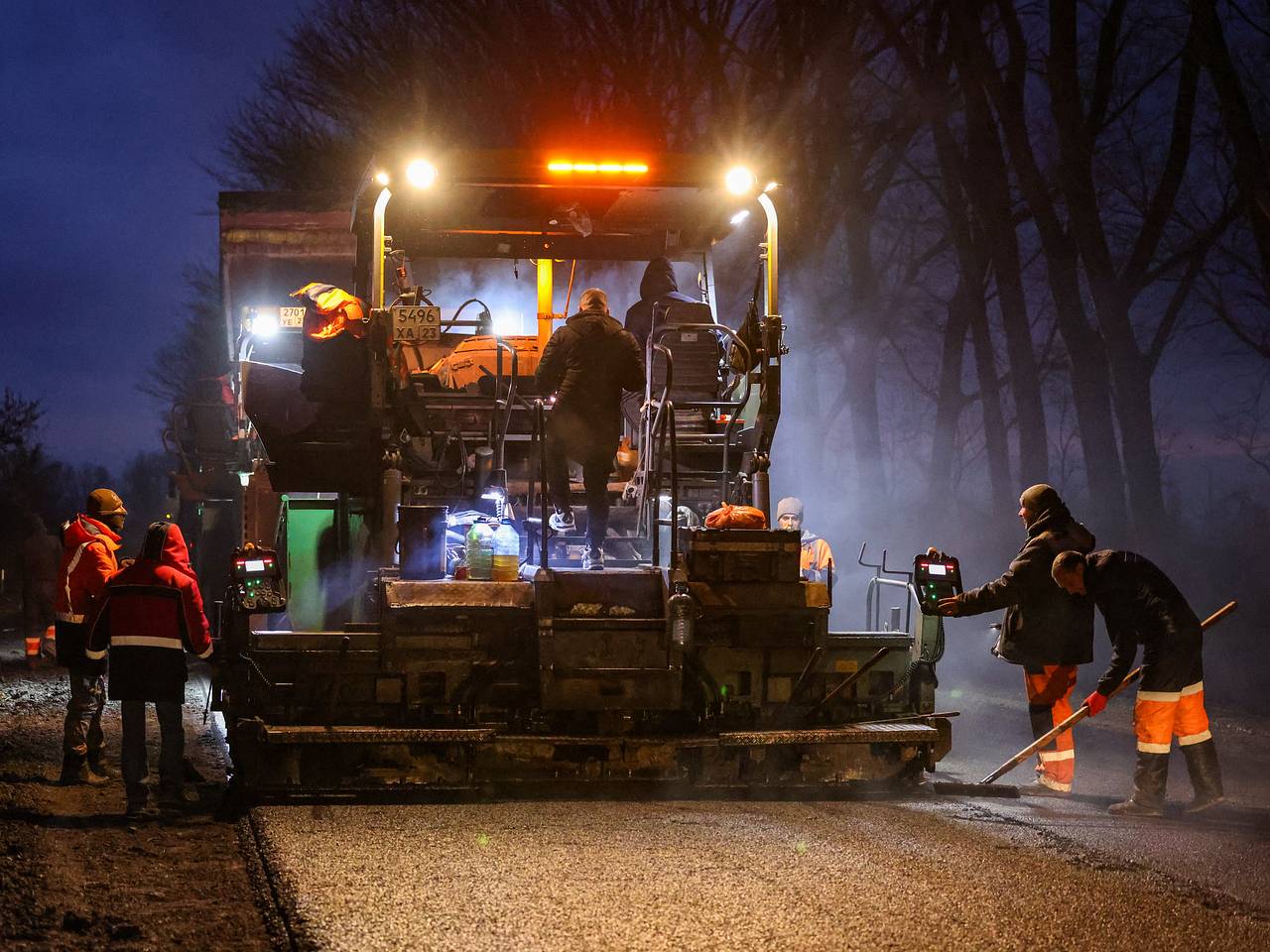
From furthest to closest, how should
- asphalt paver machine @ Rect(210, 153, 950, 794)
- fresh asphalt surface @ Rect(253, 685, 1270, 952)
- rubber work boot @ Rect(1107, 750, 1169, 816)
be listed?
rubber work boot @ Rect(1107, 750, 1169, 816), asphalt paver machine @ Rect(210, 153, 950, 794), fresh asphalt surface @ Rect(253, 685, 1270, 952)

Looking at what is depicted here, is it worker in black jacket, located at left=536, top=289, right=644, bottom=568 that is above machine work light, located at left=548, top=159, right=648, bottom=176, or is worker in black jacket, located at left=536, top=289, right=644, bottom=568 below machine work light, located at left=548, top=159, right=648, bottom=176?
below

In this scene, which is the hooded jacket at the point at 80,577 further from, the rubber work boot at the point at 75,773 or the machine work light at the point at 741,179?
the machine work light at the point at 741,179

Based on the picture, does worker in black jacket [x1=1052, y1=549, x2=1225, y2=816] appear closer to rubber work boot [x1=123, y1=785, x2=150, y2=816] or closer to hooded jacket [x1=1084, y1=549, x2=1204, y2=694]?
hooded jacket [x1=1084, y1=549, x2=1204, y2=694]

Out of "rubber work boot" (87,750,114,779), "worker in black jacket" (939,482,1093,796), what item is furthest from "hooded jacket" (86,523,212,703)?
"worker in black jacket" (939,482,1093,796)

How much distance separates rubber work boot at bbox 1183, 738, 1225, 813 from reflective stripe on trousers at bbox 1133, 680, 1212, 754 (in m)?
0.05

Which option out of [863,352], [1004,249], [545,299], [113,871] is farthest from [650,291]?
[863,352]

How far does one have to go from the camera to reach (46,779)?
8734 mm

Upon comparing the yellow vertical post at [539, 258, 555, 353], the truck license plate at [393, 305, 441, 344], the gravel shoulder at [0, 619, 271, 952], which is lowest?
the gravel shoulder at [0, 619, 271, 952]

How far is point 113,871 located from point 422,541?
2662 mm

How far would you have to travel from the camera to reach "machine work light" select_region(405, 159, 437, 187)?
910 cm

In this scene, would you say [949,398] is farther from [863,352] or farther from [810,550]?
[810,550]

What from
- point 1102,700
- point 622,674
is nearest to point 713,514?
point 622,674

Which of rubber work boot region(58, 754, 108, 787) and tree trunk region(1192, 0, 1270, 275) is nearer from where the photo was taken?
rubber work boot region(58, 754, 108, 787)

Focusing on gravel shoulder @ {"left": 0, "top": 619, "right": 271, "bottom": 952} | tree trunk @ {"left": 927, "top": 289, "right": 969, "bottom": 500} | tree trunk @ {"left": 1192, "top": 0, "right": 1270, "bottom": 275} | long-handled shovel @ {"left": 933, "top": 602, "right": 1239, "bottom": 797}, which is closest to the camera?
gravel shoulder @ {"left": 0, "top": 619, "right": 271, "bottom": 952}
